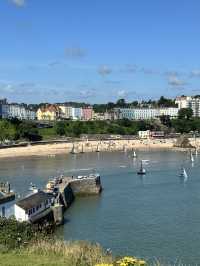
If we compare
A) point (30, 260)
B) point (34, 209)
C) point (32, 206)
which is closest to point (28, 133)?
point (34, 209)

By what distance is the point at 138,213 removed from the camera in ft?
127

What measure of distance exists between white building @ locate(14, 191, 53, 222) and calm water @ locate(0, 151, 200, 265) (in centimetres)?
168

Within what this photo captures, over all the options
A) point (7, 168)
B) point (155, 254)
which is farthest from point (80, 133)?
point (155, 254)

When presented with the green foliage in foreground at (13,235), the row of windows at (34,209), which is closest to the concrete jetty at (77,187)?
the row of windows at (34,209)

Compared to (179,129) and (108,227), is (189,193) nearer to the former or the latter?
(108,227)

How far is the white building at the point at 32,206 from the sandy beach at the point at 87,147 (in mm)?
63243

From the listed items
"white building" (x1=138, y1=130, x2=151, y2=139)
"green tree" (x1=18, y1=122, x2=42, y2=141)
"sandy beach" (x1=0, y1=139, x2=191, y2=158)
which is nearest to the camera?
"sandy beach" (x1=0, y1=139, x2=191, y2=158)

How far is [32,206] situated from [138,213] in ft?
28.1

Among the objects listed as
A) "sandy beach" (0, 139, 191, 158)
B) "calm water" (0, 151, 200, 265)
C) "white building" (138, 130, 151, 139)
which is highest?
"white building" (138, 130, 151, 139)

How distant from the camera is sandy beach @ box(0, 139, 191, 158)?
103125 millimetres

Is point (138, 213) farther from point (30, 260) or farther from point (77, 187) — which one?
point (30, 260)

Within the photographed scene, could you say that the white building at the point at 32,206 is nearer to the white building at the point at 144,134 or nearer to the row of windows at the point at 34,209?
the row of windows at the point at 34,209

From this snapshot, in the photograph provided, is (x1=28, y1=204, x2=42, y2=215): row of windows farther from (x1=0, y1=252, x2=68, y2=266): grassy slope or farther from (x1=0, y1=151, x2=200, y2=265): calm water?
(x1=0, y1=252, x2=68, y2=266): grassy slope

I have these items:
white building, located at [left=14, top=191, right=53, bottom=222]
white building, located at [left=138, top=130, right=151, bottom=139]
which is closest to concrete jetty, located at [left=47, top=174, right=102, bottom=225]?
white building, located at [left=14, top=191, right=53, bottom=222]
